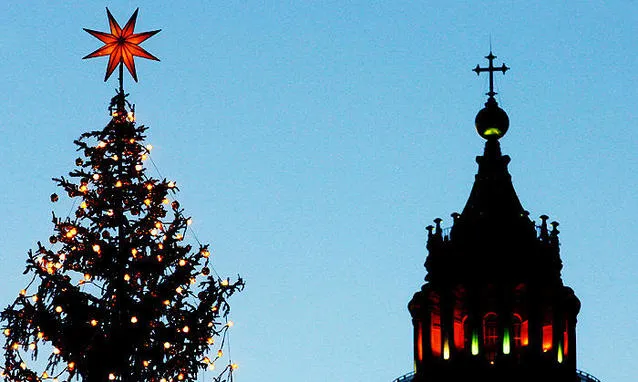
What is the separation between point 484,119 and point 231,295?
53.6 m

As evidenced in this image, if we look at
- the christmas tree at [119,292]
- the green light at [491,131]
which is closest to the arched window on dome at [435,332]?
the green light at [491,131]

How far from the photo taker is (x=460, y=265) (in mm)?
102875

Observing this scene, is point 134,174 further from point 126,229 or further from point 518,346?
point 518,346

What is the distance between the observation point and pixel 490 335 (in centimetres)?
10219

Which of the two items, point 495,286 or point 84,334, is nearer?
point 84,334

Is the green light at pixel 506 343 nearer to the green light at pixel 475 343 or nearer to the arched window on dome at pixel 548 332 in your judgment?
the green light at pixel 475 343

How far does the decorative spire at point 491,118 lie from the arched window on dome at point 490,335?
10303 millimetres

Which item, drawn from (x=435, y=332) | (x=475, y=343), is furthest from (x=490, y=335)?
(x=435, y=332)

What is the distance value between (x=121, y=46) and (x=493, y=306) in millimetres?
48671

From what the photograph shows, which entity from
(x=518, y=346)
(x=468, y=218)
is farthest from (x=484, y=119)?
(x=518, y=346)

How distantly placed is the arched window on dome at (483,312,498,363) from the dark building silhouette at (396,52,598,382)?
5 centimetres

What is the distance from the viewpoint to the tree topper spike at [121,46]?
182ft

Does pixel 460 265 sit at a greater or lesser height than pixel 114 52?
greater

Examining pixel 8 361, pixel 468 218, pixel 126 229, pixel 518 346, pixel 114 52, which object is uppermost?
pixel 468 218
